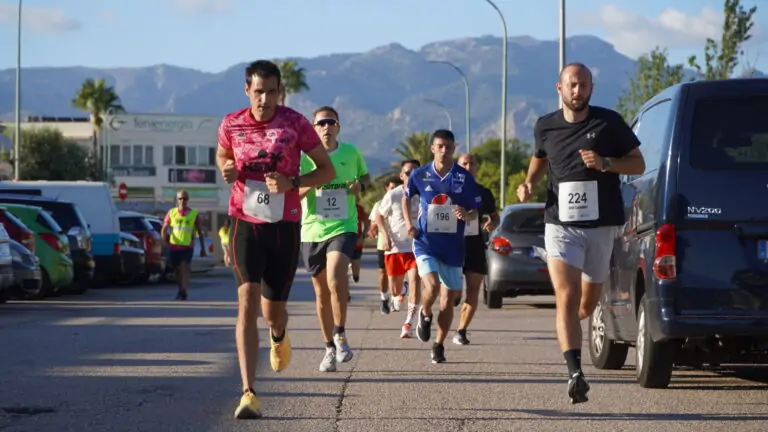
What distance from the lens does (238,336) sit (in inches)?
315

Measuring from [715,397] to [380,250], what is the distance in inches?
477

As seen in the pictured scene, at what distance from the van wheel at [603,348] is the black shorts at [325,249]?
1.96 meters

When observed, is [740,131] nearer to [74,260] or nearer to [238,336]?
[238,336]

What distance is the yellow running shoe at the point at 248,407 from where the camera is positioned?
791cm

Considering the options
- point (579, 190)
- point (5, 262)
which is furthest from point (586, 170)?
point (5, 262)

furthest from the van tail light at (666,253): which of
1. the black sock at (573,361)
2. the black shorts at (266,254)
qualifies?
the black shorts at (266,254)

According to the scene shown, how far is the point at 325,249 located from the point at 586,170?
9.88ft

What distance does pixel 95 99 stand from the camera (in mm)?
100000

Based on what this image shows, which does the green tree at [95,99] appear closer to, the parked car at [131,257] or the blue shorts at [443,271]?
the parked car at [131,257]

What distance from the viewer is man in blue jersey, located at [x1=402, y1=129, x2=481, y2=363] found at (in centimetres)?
1202

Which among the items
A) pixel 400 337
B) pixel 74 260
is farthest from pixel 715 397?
pixel 74 260

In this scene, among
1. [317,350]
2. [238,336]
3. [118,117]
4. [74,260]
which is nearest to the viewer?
[238,336]

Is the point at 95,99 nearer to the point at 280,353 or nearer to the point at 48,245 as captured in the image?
the point at 48,245

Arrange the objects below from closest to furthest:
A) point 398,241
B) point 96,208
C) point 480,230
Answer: point 480,230 < point 398,241 < point 96,208
